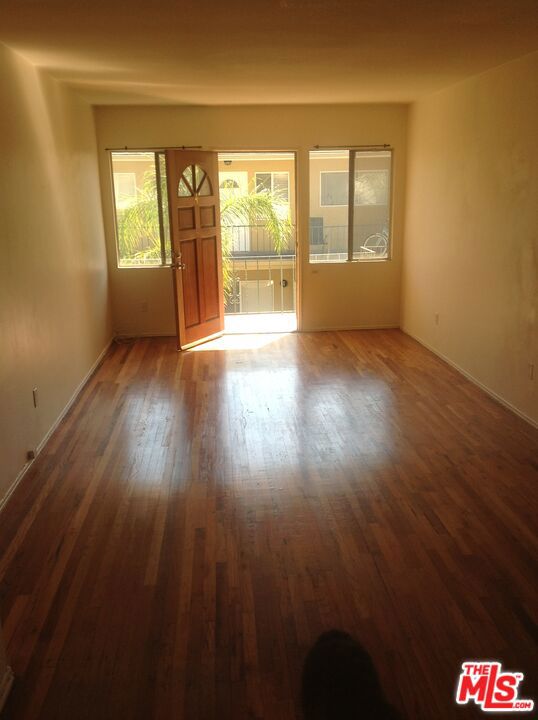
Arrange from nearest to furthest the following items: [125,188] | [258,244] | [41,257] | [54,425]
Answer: [41,257] → [54,425] → [125,188] → [258,244]

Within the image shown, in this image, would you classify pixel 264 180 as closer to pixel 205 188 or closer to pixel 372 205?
pixel 372 205

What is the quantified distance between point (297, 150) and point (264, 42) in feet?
10.2

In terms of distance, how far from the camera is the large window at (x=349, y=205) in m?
6.68

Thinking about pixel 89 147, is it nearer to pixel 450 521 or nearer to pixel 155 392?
pixel 155 392

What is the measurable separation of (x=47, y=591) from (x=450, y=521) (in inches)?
74.4

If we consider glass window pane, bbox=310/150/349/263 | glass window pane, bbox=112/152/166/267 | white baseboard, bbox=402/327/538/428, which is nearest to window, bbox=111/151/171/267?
glass window pane, bbox=112/152/166/267

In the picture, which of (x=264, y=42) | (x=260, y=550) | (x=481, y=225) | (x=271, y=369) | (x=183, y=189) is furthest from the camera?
(x=183, y=189)

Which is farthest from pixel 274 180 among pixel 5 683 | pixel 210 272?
pixel 5 683

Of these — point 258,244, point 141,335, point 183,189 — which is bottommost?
point 141,335

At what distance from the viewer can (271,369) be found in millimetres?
5641

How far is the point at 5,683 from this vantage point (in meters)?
1.98

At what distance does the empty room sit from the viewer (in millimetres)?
2180

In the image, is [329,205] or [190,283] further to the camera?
[329,205]

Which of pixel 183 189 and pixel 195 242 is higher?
pixel 183 189
